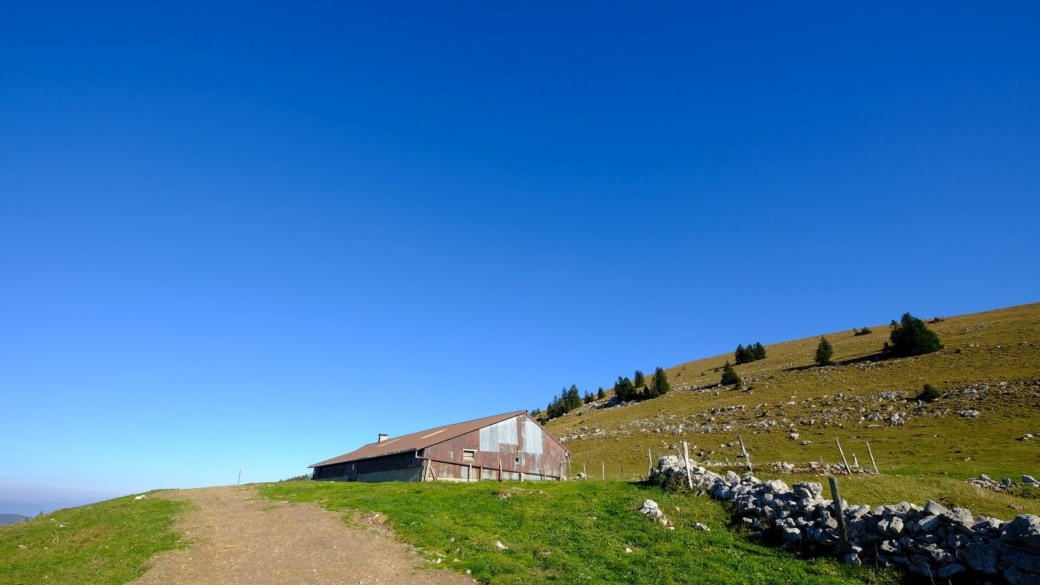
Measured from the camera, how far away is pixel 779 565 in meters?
15.8

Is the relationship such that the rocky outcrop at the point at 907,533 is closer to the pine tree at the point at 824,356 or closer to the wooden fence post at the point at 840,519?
the wooden fence post at the point at 840,519

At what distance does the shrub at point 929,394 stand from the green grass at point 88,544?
7135cm

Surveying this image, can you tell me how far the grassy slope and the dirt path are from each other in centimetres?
2008

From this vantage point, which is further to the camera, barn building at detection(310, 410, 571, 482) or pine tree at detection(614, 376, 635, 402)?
pine tree at detection(614, 376, 635, 402)

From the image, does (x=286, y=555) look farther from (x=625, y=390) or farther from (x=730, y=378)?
(x=625, y=390)

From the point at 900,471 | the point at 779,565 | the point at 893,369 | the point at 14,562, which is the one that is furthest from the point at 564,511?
the point at 893,369

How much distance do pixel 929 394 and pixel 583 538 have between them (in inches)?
2304

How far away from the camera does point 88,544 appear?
2159 centimetres

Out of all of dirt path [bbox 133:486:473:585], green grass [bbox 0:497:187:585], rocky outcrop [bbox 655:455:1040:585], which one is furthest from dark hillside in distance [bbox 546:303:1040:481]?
green grass [bbox 0:497:187:585]

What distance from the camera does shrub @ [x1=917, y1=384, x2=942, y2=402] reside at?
5719cm

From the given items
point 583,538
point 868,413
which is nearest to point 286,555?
point 583,538

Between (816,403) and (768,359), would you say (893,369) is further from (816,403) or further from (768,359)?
(768,359)

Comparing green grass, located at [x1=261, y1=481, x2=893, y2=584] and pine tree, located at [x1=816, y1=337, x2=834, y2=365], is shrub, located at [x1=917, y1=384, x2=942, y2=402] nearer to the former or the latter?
pine tree, located at [x1=816, y1=337, x2=834, y2=365]

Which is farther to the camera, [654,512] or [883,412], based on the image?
[883,412]
